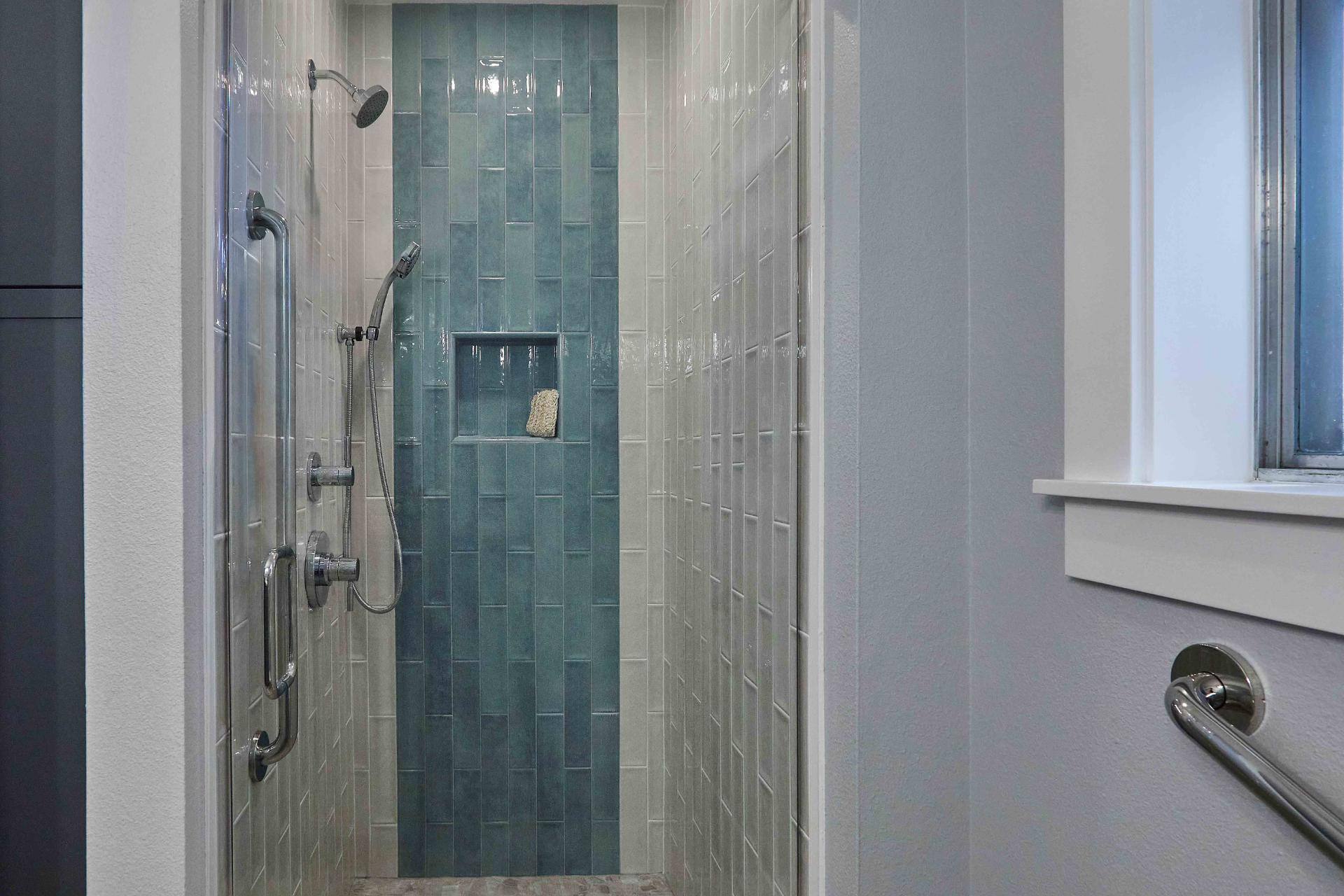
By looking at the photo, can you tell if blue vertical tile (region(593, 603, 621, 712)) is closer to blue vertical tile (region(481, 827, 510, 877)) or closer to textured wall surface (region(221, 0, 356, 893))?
blue vertical tile (region(481, 827, 510, 877))

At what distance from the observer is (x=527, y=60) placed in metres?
2.44

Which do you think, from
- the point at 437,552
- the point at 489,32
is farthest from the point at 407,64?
the point at 437,552

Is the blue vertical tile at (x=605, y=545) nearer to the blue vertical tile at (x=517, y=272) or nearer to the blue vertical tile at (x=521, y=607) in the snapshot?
the blue vertical tile at (x=521, y=607)

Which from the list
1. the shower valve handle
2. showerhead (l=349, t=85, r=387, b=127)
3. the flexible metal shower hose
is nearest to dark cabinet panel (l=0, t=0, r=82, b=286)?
the shower valve handle

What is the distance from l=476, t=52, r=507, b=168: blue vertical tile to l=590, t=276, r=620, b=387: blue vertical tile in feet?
1.47

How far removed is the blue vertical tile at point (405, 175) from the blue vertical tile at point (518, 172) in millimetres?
254

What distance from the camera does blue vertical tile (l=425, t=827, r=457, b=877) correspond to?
2406 millimetres

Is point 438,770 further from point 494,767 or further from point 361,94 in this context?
point 361,94

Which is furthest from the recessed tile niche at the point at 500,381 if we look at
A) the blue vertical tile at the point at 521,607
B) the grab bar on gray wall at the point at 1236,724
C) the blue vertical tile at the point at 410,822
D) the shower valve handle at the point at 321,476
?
the grab bar on gray wall at the point at 1236,724

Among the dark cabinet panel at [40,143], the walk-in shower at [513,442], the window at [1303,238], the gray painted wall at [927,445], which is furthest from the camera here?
the walk-in shower at [513,442]

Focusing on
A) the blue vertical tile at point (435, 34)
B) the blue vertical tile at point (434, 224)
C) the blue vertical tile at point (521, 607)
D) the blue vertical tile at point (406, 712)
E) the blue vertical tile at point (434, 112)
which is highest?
the blue vertical tile at point (435, 34)

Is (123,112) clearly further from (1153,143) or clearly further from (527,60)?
(527,60)

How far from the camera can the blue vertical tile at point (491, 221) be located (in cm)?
241

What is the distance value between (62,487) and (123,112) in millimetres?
476
